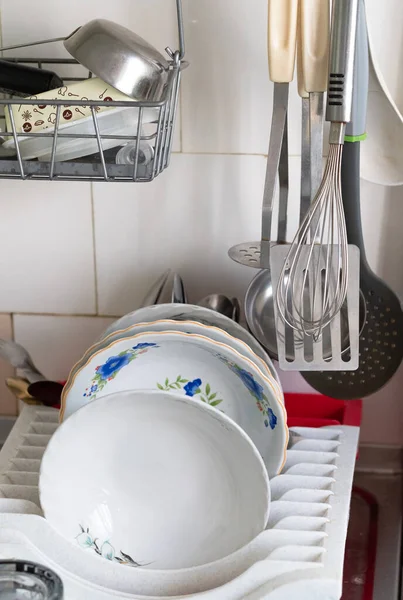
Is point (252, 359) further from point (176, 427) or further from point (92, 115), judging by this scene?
point (92, 115)

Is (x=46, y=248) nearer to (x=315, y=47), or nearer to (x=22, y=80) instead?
(x=22, y=80)

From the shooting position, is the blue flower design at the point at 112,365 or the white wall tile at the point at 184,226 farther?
the white wall tile at the point at 184,226

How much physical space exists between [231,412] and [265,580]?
21 centimetres

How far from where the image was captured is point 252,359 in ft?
2.52

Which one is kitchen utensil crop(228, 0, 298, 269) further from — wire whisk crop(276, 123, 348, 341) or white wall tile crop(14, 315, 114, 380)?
white wall tile crop(14, 315, 114, 380)

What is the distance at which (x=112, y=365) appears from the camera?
789 mm

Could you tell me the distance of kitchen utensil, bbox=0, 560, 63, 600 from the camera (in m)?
0.61

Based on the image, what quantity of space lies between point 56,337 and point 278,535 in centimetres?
42

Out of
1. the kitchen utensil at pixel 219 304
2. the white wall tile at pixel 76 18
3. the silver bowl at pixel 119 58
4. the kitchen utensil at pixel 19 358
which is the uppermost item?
the white wall tile at pixel 76 18

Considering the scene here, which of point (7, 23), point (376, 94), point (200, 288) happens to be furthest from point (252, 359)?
point (7, 23)

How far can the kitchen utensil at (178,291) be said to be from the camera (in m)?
0.88

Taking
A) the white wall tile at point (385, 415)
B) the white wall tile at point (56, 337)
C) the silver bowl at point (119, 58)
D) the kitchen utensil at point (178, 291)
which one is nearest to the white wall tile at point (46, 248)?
the white wall tile at point (56, 337)

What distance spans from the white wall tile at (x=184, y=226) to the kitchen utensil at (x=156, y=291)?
28mm

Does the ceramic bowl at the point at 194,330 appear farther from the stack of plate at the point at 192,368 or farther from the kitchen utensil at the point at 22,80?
the kitchen utensil at the point at 22,80
